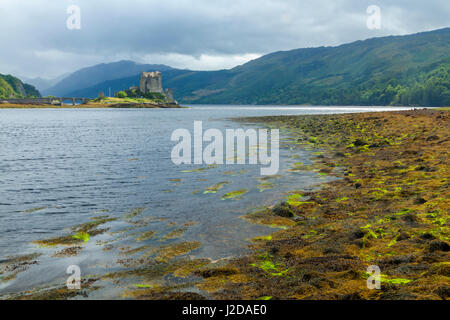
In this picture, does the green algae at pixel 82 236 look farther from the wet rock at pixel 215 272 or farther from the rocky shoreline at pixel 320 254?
the wet rock at pixel 215 272

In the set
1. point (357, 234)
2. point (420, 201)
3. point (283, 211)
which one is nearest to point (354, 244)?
point (357, 234)

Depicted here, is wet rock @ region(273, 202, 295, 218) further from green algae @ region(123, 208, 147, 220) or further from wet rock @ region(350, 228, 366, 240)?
green algae @ region(123, 208, 147, 220)

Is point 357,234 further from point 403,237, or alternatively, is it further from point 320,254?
point 320,254

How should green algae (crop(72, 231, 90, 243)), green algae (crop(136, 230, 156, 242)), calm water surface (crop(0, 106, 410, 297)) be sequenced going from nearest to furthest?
calm water surface (crop(0, 106, 410, 297))
green algae (crop(136, 230, 156, 242))
green algae (crop(72, 231, 90, 243))

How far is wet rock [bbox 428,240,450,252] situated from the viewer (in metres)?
8.84

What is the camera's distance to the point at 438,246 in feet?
29.2

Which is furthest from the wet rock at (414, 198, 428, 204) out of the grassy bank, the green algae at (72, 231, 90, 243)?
the green algae at (72, 231, 90, 243)

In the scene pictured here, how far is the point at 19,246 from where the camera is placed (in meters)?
11.2

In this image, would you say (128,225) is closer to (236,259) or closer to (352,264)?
(236,259)

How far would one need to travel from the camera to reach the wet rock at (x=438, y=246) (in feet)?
29.0

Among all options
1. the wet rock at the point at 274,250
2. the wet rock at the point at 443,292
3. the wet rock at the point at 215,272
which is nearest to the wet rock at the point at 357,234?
the wet rock at the point at 274,250

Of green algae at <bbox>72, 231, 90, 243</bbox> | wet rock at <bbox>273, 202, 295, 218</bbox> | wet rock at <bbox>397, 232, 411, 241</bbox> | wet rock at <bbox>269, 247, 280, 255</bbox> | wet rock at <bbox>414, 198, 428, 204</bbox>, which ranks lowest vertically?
green algae at <bbox>72, 231, 90, 243</bbox>
